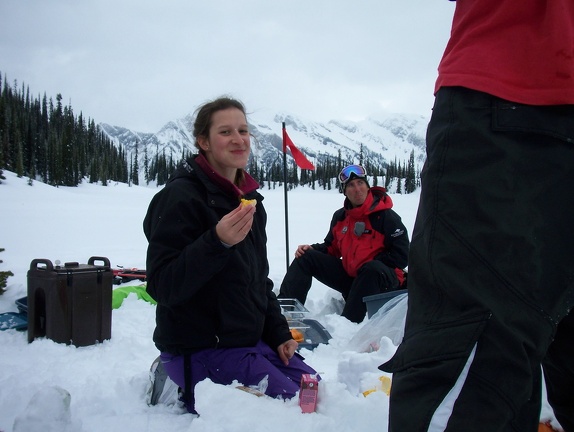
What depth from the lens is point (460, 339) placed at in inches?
35.9

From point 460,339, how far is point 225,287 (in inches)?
54.1

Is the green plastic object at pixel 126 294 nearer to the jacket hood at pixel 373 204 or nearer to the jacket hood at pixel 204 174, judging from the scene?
the jacket hood at pixel 373 204

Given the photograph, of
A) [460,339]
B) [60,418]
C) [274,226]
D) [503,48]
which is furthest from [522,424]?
[274,226]

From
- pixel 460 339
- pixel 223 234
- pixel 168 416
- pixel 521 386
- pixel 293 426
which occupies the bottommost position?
pixel 168 416

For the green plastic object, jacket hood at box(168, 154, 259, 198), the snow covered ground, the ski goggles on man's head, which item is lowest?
the snow covered ground

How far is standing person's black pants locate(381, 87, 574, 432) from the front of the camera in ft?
2.96

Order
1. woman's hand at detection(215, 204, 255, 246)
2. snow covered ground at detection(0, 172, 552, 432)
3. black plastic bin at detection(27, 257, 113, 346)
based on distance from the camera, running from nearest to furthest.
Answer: snow covered ground at detection(0, 172, 552, 432) → woman's hand at detection(215, 204, 255, 246) → black plastic bin at detection(27, 257, 113, 346)

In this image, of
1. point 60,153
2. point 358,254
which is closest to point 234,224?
point 358,254

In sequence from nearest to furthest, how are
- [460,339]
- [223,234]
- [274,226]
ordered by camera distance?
[460,339] < [223,234] < [274,226]

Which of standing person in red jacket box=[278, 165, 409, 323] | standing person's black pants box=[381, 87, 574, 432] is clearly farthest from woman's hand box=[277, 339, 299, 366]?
standing person in red jacket box=[278, 165, 409, 323]

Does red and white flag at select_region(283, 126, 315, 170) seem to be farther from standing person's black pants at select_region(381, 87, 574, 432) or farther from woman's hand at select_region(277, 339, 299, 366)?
standing person's black pants at select_region(381, 87, 574, 432)

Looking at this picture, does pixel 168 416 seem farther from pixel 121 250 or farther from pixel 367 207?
pixel 121 250

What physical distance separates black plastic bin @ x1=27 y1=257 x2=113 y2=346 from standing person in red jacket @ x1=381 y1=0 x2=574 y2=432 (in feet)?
9.99

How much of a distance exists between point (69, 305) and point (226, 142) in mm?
2076
